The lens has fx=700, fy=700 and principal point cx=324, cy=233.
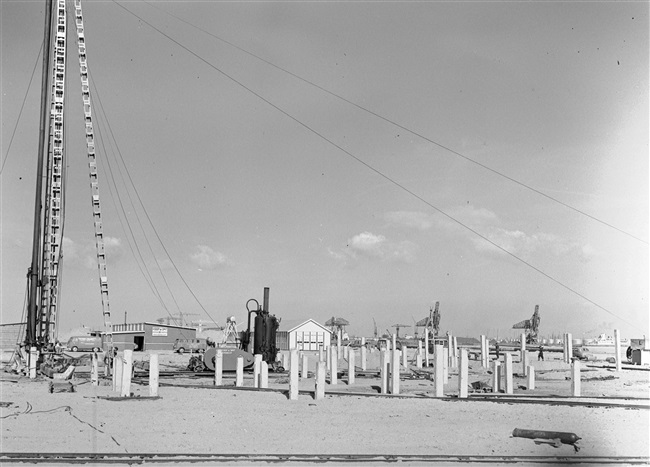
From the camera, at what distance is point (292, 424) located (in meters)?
15.9

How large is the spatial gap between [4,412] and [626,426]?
48.1 feet

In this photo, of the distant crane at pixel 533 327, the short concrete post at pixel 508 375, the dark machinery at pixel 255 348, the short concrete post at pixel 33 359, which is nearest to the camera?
the short concrete post at pixel 508 375

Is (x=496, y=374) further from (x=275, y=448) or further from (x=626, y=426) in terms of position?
(x=275, y=448)

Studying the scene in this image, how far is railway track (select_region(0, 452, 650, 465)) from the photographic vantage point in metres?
11.8

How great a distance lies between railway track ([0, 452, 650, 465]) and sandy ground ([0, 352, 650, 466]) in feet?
1.88

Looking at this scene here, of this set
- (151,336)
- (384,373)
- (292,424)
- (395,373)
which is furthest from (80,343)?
(292,424)

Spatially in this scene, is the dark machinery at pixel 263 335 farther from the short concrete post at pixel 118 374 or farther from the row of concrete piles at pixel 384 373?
the short concrete post at pixel 118 374

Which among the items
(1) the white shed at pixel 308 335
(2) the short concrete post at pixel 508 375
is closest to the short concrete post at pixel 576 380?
(2) the short concrete post at pixel 508 375

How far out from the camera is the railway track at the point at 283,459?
11.8 m

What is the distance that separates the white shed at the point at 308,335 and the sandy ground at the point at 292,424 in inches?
1832

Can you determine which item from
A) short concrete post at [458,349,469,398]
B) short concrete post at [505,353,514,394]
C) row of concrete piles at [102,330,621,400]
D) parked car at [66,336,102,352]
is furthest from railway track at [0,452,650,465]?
parked car at [66,336,102,352]

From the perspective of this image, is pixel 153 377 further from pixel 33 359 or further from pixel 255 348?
pixel 255 348

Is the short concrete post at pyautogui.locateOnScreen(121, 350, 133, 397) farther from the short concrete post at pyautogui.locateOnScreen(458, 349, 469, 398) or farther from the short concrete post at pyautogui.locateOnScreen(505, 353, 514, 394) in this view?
the short concrete post at pyautogui.locateOnScreen(505, 353, 514, 394)

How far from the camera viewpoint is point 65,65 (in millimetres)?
33031
